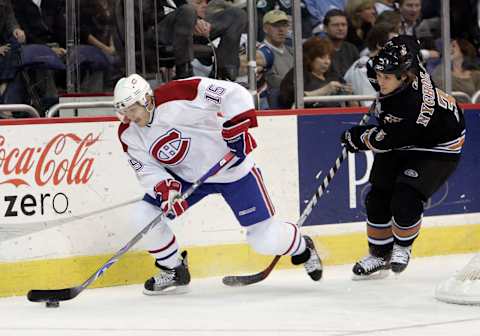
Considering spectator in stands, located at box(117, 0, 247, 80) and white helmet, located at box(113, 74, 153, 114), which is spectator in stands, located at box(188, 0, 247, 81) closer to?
spectator in stands, located at box(117, 0, 247, 80)

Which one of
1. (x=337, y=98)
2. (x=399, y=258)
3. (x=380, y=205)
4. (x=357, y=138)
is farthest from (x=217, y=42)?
(x=399, y=258)

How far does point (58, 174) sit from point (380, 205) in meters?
1.41

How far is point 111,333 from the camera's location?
164 inches

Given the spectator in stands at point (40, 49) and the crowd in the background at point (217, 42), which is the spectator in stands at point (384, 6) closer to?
the crowd in the background at point (217, 42)

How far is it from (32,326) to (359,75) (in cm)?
259

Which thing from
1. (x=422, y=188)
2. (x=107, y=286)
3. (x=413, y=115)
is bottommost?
(x=107, y=286)

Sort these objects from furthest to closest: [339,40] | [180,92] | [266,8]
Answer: [339,40]
[266,8]
[180,92]

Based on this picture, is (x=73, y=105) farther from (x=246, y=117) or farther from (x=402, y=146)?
(x=402, y=146)

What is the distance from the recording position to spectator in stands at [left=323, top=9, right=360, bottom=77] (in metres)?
6.19

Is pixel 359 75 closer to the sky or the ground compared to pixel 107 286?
closer to the sky

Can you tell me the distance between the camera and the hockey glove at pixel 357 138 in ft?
17.1

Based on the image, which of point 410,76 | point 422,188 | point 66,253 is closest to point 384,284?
point 422,188

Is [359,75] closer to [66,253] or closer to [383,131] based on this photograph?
[383,131]

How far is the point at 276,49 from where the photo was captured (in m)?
6.00
